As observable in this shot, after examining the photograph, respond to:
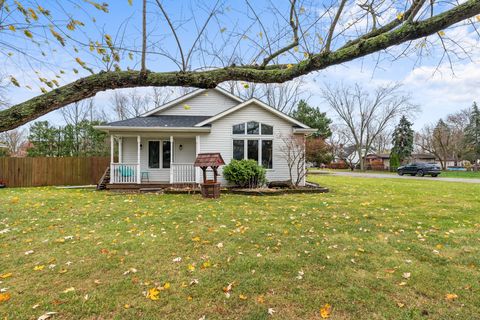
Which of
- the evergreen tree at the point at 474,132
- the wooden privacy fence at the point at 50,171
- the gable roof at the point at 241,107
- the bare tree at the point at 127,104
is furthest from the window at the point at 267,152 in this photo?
the evergreen tree at the point at 474,132

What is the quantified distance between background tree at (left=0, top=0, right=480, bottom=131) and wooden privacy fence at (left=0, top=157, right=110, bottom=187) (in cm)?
1375

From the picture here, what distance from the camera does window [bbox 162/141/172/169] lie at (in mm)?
13742

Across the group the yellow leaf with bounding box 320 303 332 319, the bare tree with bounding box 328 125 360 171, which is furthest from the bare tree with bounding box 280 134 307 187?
the bare tree with bounding box 328 125 360 171

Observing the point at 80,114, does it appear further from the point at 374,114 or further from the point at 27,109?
the point at 374,114

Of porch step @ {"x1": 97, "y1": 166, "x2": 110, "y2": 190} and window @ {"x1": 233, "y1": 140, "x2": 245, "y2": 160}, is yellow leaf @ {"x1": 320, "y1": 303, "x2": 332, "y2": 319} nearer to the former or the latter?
window @ {"x1": 233, "y1": 140, "x2": 245, "y2": 160}

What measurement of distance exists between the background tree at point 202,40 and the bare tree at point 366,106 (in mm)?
35768

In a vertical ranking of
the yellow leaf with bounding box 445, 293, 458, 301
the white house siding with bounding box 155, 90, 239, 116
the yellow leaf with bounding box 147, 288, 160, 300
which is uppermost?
the white house siding with bounding box 155, 90, 239, 116

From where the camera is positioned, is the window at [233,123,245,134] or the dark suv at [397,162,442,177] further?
the dark suv at [397,162,442,177]

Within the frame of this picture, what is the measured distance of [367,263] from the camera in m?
3.75

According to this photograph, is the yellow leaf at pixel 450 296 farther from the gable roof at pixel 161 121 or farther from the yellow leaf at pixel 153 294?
the gable roof at pixel 161 121

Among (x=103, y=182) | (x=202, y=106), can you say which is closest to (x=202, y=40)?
(x=103, y=182)

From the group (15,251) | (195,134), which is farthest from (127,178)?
(15,251)

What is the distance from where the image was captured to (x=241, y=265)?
3652 mm

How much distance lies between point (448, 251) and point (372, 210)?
322 cm
